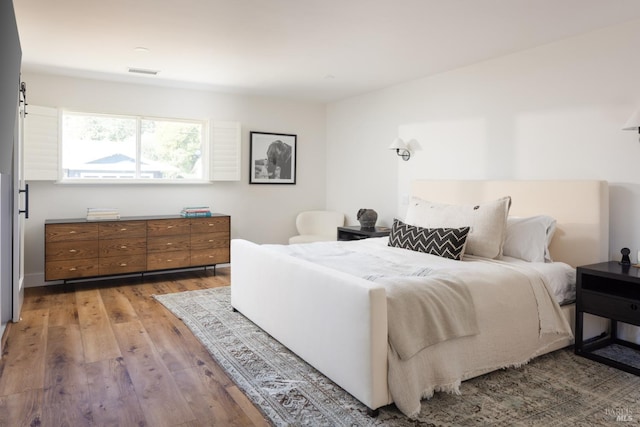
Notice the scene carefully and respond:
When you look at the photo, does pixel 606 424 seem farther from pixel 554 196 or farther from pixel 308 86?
pixel 308 86

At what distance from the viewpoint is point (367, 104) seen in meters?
5.65

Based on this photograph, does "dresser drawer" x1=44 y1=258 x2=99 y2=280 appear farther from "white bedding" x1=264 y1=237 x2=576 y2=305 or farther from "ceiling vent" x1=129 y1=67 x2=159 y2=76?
"white bedding" x1=264 y1=237 x2=576 y2=305

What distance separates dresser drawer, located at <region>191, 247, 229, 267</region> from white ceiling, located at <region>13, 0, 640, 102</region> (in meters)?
2.00

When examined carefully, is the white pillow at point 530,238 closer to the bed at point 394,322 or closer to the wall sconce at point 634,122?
the bed at point 394,322

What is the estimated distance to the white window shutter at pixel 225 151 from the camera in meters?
5.64

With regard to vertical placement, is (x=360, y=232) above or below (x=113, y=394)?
above

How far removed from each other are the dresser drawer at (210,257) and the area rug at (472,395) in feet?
7.36

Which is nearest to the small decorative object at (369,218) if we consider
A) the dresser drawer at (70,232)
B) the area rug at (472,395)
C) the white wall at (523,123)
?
the white wall at (523,123)

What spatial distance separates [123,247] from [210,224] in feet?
3.22

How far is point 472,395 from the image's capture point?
7.80 ft

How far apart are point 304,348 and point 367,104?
12.2 ft

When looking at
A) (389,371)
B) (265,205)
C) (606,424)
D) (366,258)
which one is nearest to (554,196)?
(366,258)

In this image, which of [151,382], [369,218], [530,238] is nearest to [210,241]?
[369,218]

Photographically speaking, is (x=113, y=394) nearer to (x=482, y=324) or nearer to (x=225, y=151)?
(x=482, y=324)
